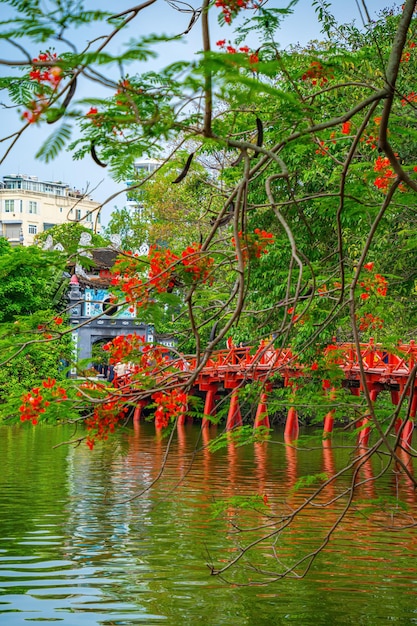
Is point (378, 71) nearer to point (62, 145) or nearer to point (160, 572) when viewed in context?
point (160, 572)

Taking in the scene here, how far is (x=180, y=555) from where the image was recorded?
1012 centimetres

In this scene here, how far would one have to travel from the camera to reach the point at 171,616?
7.71 metres

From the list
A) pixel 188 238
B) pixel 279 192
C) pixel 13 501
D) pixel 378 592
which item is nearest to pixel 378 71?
pixel 279 192

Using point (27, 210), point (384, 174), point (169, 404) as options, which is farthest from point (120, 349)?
point (27, 210)

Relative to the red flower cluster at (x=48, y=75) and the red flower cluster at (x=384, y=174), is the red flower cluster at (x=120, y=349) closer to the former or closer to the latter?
the red flower cluster at (x=384, y=174)

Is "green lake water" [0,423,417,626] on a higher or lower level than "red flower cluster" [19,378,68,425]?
lower

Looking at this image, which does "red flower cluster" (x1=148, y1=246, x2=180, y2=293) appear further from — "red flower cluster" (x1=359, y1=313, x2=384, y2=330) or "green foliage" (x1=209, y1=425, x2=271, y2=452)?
"red flower cluster" (x1=359, y1=313, x2=384, y2=330)

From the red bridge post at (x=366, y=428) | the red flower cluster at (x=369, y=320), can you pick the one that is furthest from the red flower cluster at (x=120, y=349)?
the red flower cluster at (x=369, y=320)

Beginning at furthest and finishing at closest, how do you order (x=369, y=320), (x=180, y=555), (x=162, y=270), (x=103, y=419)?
(x=369, y=320) → (x=180, y=555) → (x=162, y=270) → (x=103, y=419)

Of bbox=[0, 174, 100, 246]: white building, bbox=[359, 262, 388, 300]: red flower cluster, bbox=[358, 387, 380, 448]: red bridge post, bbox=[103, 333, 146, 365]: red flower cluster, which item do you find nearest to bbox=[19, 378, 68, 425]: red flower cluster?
bbox=[103, 333, 146, 365]: red flower cluster

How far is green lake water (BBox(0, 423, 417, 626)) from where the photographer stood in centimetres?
780

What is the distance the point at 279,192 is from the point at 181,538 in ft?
36.8

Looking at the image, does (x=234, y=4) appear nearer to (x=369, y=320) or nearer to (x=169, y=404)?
(x=169, y=404)

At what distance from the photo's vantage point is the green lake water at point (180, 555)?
7.80 meters
